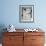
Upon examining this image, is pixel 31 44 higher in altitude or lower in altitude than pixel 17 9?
lower

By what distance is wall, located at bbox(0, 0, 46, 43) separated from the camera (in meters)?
4.00

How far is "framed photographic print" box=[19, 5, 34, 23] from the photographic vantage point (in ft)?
13.1

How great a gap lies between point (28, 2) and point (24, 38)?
1209 millimetres

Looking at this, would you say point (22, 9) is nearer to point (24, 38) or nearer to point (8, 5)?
point (8, 5)

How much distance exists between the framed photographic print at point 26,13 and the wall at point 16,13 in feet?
0.32

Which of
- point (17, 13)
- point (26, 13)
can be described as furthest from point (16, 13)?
point (26, 13)

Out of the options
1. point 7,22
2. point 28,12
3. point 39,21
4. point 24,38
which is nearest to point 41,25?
point 39,21

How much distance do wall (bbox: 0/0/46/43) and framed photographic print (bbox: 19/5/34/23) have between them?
97 millimetres

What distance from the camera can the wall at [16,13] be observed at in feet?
13.1

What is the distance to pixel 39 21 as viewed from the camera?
4.04 metres

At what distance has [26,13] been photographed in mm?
4023

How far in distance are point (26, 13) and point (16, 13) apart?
1.06ft

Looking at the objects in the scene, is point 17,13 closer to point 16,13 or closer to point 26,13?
point 16,13

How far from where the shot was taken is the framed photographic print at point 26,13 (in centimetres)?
400
